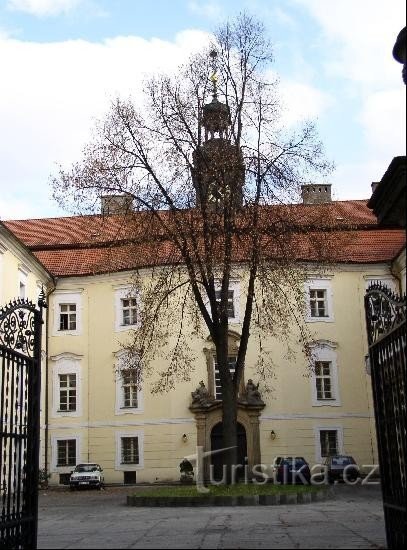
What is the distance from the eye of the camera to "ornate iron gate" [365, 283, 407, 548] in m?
7.12

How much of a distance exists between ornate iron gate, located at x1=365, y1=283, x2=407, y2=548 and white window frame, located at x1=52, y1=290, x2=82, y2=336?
2978cm

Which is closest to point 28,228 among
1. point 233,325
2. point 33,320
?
point 233,325

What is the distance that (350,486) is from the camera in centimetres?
2941

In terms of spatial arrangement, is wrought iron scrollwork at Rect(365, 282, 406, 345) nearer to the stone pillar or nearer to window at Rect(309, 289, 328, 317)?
the stone pillar

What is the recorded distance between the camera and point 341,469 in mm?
31656

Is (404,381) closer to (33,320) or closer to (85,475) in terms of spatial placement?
(33,320)

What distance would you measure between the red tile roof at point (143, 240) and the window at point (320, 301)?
1.73 metres

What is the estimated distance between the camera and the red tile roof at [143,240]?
23.3m

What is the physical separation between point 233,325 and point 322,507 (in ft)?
55.6

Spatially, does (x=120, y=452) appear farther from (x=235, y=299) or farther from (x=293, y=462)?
(x=235, y=299)

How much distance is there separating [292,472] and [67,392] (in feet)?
41.5

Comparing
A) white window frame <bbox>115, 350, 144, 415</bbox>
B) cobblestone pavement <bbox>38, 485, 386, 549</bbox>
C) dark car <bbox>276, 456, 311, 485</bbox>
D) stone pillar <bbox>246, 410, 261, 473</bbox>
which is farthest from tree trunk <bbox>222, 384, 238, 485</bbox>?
white window frame <bbox>115, 350, 144, 415</bbox>

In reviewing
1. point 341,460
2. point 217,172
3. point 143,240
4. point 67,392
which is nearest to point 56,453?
point 67,392

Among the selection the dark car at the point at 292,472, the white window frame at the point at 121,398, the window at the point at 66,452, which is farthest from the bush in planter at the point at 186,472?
the window at the point at 66,452
